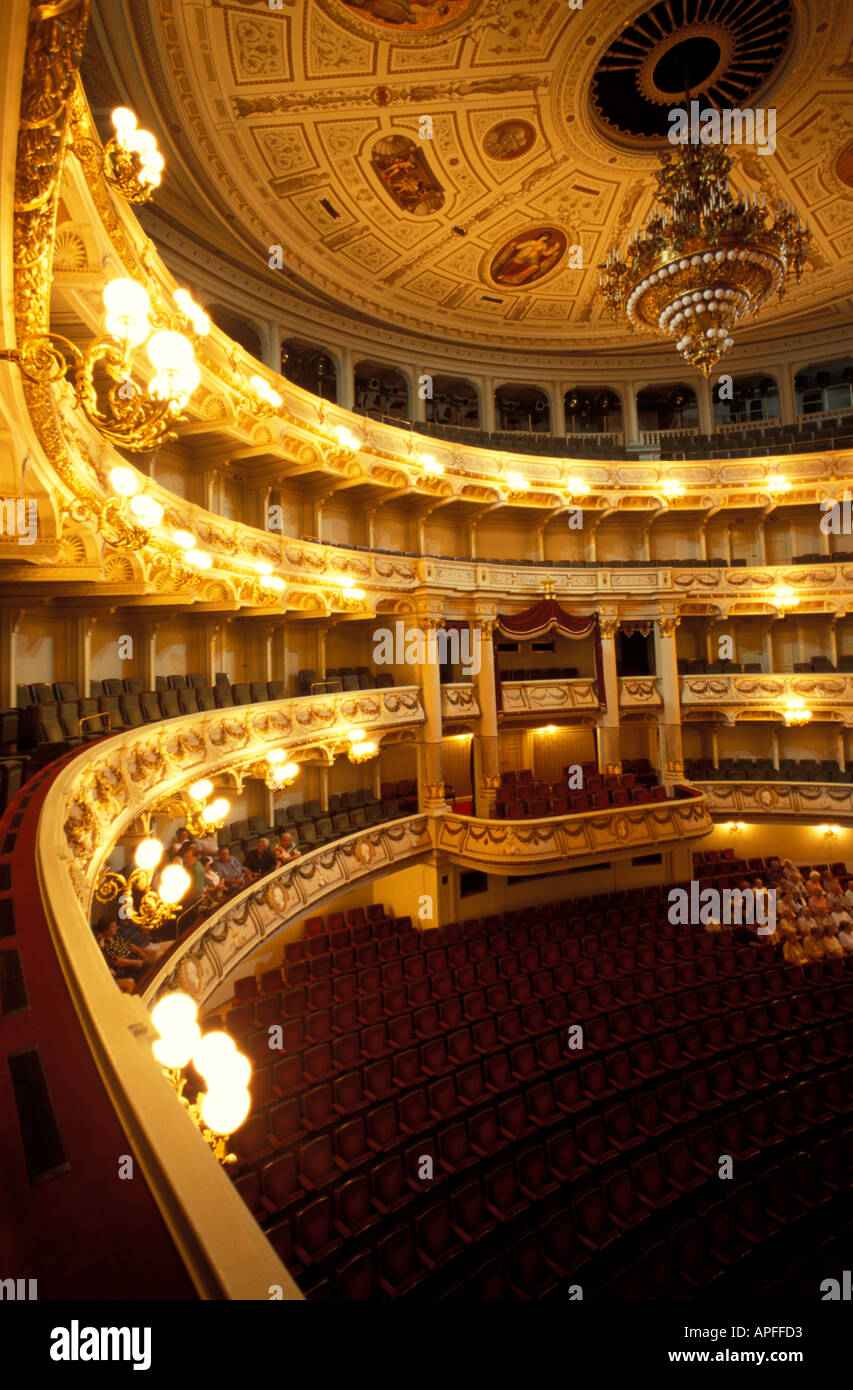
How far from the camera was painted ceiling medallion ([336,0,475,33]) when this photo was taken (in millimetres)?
8531

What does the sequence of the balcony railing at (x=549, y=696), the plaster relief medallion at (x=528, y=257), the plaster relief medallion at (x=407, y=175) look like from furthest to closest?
the balcony railing at (x=549, y=696), the plaster relief medallion at (x=528, y=257), the plaster relief medallion at (x=407, y=175)

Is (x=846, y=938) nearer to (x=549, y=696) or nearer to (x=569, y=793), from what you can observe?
(x=569, y=793)

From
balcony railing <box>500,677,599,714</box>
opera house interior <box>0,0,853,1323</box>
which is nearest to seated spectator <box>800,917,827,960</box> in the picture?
opera house interior <box>0,0,853,1323</box>

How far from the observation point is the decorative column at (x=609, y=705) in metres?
16.9

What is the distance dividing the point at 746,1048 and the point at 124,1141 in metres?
9.84

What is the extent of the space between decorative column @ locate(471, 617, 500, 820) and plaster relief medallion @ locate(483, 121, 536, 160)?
8697mm

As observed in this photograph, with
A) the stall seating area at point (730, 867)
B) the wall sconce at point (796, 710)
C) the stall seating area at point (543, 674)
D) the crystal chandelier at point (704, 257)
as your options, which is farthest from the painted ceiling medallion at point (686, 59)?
the stall seating area at point (730, 867)

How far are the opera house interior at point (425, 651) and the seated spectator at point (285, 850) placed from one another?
0.85ft

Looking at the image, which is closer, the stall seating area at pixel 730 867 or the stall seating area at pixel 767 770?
the stall seating area at pixel 730 867

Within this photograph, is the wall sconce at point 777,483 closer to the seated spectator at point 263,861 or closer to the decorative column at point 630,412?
the decorative column at point 630,412

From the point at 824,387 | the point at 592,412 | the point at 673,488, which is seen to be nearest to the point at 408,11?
the point at 673,488

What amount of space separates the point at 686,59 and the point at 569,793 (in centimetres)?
1342
